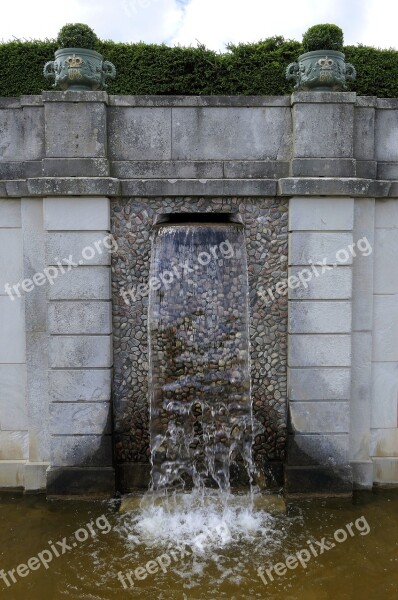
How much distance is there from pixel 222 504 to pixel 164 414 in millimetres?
1177

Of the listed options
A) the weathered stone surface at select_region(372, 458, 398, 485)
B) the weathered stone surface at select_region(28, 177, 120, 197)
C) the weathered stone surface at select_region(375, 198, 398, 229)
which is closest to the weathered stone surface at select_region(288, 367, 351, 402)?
the weathered stone surface at select_region(372, 458, 398, 485)

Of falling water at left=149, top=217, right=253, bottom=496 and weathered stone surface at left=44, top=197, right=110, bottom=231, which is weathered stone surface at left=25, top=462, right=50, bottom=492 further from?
weathered stone surface at left=44, top=197, right=110, bottom=231

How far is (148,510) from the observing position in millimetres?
5879

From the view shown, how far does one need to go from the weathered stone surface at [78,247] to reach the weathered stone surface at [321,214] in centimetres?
211

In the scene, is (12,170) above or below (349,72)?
below

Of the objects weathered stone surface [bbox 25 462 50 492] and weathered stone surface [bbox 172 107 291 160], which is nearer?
weathered stone surface [bbox 172 107 291 160]

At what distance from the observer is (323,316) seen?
6.16 m

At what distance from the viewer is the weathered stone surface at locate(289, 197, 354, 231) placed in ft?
19.8

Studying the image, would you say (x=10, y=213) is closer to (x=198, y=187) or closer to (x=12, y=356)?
(x=12, y=356)

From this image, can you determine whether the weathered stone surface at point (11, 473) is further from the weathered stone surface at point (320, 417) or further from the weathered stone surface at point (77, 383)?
the weathered stone surface at point (320, 417)

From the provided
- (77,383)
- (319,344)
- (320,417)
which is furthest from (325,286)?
(77,383)

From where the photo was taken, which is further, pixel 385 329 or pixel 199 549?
pixel 385 329

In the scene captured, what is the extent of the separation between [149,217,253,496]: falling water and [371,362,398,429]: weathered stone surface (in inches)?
59.3

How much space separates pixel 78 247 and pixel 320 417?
334 cm
